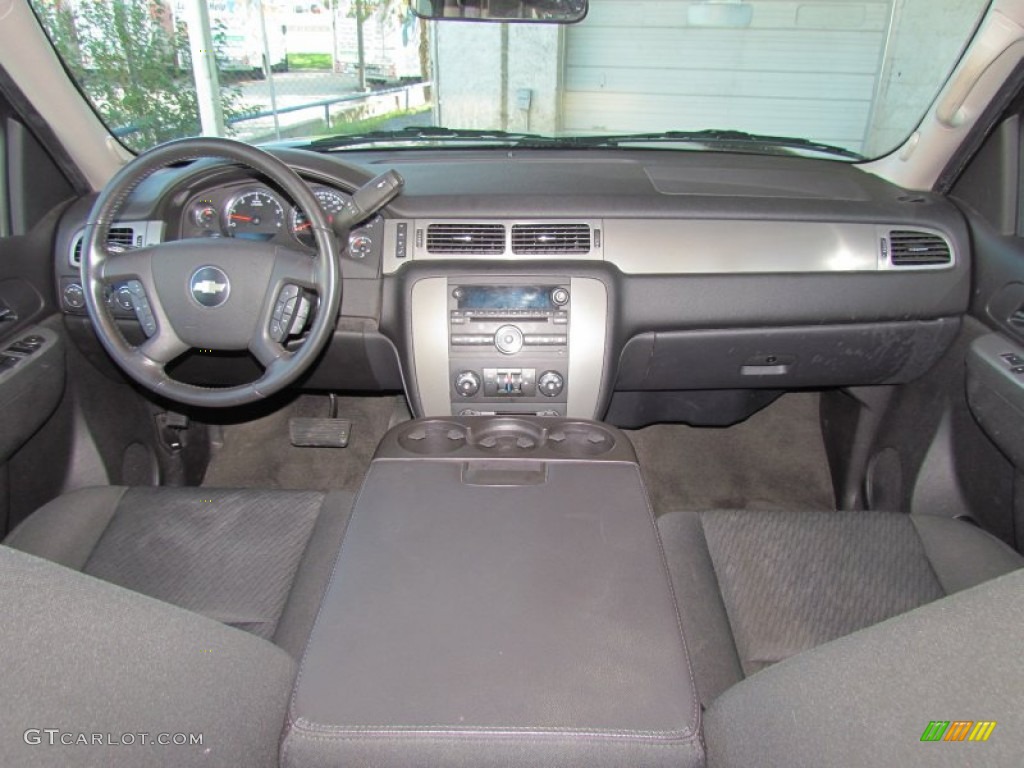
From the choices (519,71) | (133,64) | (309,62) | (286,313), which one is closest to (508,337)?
(286,313)

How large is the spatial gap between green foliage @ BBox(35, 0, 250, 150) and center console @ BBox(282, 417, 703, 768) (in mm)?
1621

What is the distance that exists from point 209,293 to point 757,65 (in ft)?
15.5

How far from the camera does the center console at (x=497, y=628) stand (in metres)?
0.94

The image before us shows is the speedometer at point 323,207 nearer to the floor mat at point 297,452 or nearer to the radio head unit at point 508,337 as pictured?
the radio head unit at point 508,337

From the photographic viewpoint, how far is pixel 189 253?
1.79 m

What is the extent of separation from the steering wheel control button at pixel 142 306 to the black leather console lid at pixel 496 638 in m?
0.78

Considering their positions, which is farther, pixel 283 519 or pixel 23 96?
pixel 23 96

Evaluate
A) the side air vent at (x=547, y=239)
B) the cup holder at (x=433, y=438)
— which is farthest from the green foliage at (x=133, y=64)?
the cup holder at (x=433, y=438)

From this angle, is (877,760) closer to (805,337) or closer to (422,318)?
(422,318)

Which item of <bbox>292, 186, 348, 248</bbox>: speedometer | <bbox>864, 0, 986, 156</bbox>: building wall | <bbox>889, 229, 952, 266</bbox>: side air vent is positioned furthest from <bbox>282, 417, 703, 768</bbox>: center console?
<bbox>864, 0, 986, 156</bbox>: building wall

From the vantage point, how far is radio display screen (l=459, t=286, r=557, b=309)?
2098mm

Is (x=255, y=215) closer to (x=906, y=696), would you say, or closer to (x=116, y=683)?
(x=116, y=683)

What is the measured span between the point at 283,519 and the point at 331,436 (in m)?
1.00

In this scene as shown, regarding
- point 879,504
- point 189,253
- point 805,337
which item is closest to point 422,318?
point 189,253
